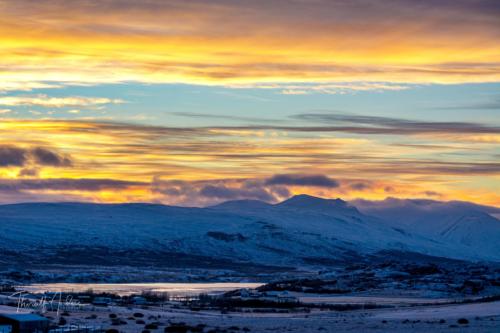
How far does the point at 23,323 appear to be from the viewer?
79.0m

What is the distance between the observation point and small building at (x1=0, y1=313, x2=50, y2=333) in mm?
78875

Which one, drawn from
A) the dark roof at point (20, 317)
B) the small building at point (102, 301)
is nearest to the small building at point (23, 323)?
the dark roof at point (20, 317)

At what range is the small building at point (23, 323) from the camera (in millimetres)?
78875

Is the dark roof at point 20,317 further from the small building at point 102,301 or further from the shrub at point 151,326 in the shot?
the small building at point 102,301

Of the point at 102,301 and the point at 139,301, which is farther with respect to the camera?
the point at 139,301

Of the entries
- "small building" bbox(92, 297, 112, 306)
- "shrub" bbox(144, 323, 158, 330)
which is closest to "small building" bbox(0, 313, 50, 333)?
"shrub" bbox(144, 323, 158, 330)

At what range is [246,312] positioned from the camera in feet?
380

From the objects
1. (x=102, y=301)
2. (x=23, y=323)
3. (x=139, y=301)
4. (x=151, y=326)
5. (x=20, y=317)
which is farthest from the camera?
(x=139, y=301)

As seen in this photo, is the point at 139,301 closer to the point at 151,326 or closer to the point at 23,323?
the point at 151,326

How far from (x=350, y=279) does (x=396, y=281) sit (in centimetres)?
1464

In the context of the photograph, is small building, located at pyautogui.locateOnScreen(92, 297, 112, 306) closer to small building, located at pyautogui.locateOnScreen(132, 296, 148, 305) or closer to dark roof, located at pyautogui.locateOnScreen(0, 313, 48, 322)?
small building, located at pyautogui.locateOnScreen(132, 296, 148, 305)

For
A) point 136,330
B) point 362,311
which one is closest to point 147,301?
point 362,311

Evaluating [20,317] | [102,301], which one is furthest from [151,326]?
[102,301]

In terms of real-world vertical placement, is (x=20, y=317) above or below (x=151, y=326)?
above
